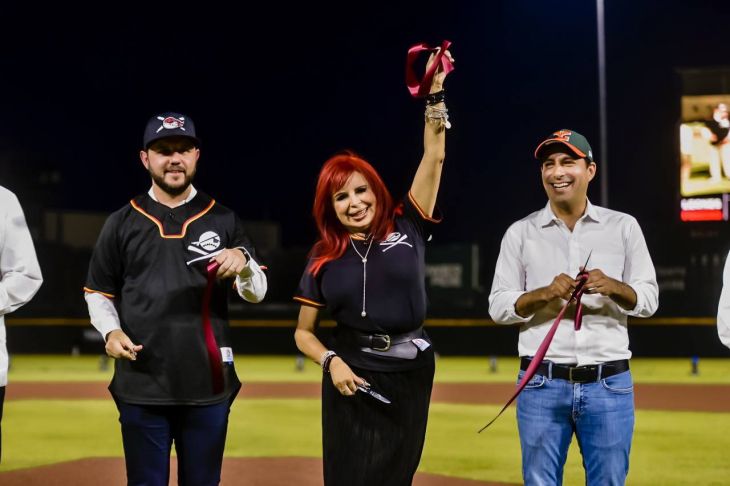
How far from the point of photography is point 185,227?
4.46m

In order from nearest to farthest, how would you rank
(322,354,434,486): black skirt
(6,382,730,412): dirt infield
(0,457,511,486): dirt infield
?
(322,354,434,486): black skirt < (0,457,511,486): dirt infield < (6,382,730,412): dirt infield

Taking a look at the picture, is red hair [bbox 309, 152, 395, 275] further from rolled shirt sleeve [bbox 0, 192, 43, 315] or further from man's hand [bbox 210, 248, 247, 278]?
rolled shirt sleeve [bbox 0, 192, 43, 315]

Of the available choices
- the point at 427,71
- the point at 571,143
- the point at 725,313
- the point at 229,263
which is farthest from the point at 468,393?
the point at 725,313

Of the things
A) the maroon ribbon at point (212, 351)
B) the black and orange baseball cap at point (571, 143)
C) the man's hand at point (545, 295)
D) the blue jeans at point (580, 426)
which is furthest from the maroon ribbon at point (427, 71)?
the blue jeans at point (580, 426)

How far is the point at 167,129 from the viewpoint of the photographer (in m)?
4.43

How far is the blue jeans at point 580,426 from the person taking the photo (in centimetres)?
438

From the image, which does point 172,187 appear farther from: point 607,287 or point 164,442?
point 607,287

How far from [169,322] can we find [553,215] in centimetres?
166

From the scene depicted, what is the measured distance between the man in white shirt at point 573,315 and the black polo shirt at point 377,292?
1.77ft

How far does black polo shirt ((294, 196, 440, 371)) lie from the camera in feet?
13.4

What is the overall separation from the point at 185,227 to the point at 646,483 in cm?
499

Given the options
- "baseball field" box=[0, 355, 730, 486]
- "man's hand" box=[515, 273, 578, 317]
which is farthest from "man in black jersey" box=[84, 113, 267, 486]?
"baseball field" box=[0, 355, 730, 486]

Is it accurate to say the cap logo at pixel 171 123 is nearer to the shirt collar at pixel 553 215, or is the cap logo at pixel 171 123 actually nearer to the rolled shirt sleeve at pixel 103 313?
the rolled shirt sleeve at pixel 103 313

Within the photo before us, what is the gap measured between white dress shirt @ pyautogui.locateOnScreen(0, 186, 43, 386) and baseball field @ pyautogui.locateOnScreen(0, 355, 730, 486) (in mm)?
3853
